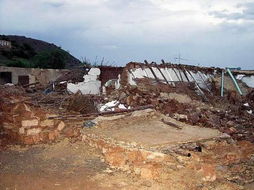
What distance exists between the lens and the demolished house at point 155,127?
23.3 ft

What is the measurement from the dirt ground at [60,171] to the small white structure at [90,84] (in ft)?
24.1

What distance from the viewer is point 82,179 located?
22.1ft

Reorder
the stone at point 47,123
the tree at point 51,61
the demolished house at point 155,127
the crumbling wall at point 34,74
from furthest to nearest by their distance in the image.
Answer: the tree at point 51,61, the crumbling wall at point 34,74, the stone at point 47,123, the demolished house at point 155,127

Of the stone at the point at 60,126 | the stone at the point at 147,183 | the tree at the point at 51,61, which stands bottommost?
the stone at the point at 147,183

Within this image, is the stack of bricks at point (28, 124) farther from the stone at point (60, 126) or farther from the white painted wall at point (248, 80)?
the white painted wall at point (248, 80)

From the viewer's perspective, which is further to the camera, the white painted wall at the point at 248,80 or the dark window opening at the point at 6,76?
the dark window opening at the point at 6,76

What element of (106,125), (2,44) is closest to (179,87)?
(106,125)

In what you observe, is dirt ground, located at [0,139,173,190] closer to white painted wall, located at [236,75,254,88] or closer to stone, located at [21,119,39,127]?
stone, located at [21,119,39,127]

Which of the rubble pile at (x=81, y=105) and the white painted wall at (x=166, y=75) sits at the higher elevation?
the white painted wall at (x=166, y=75)

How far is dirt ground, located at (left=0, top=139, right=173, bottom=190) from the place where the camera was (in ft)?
21.2

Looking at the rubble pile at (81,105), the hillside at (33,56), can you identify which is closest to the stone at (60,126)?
the rubble pile at (81,105)

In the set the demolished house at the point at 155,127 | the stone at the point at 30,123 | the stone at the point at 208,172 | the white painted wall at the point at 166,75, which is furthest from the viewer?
the white painted wall at the point at 166,75

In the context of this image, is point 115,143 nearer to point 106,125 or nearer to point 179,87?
point 106,125

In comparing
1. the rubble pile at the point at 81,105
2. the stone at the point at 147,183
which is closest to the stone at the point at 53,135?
the rubble pile at the point at 81,105
